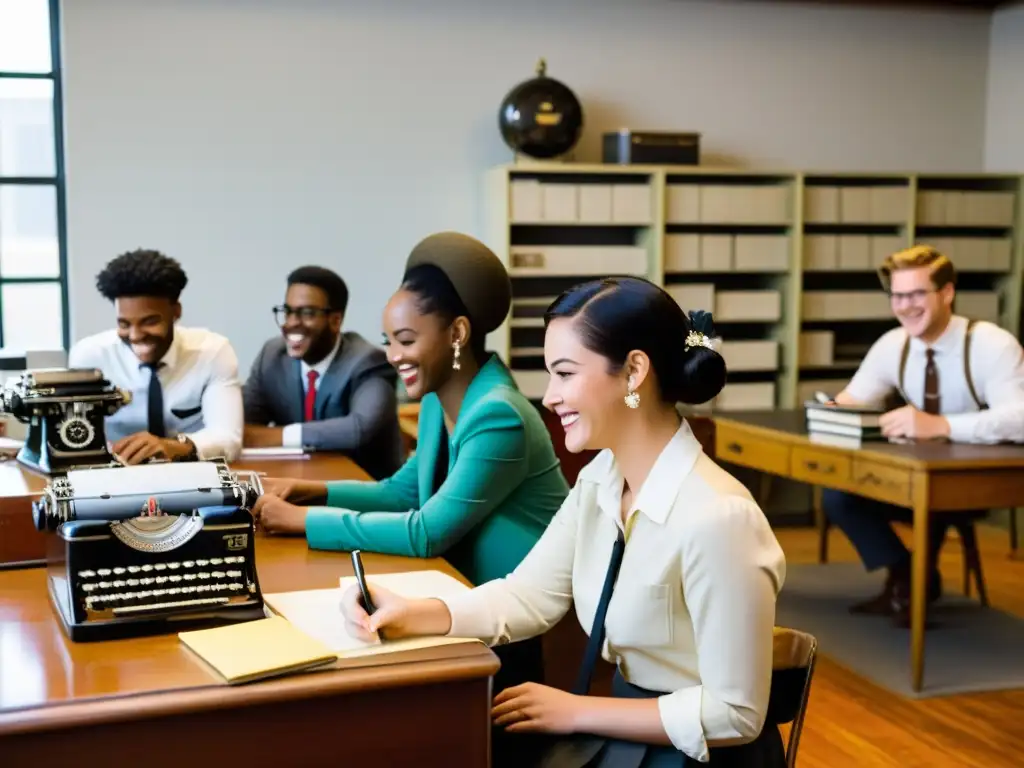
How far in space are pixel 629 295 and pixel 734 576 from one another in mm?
418

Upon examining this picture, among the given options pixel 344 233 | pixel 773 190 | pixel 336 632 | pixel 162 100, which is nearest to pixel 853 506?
pixel 773 190

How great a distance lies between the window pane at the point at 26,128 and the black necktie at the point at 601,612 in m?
4.72

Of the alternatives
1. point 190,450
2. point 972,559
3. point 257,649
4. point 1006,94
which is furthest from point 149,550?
point 1006,94

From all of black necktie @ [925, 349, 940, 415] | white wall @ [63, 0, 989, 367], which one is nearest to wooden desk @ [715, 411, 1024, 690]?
black necktie @ [925, 349, 940, 415]

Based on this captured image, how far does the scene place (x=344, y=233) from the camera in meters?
5.87

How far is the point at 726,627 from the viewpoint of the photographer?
1531mm

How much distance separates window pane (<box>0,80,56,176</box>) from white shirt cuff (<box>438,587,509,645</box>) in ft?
14.9

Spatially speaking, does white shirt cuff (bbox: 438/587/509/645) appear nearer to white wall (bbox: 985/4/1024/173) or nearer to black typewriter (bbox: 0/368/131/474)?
black typewriter (bbox: 0/368/131/474)

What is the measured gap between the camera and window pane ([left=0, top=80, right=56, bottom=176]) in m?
5.56

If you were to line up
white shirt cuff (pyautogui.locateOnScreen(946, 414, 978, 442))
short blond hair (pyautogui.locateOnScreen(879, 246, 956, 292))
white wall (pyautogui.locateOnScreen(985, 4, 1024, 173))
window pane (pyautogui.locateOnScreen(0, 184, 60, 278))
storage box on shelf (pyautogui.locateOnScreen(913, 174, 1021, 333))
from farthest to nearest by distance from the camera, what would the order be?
white wall (pyautogui.locateOnScreen(985, 4, 1024, 173)) < storage box on shelf (pyautogui.locateOnScreen(913, 174, 1021, 333)) < window pane (pyautogui.locateOnScreen(0, 184, 60, 278)) < short blond hair (pyautogui.locateOnScreen(879, 246, 956, 292)) < white shirt cuff (pyautogui.locateOnScreen(946, 414, 978, 442))

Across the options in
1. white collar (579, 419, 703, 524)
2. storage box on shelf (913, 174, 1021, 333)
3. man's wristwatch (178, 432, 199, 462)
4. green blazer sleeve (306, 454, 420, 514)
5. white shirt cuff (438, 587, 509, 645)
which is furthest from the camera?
storage box on shelf (913, 174, 1021, 333)

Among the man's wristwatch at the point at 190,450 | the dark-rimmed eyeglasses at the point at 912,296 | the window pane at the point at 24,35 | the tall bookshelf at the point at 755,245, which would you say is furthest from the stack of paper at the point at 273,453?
the window pane at the point at 24,35

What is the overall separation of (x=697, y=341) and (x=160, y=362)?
7.45 feet

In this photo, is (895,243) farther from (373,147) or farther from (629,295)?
(629,295)
